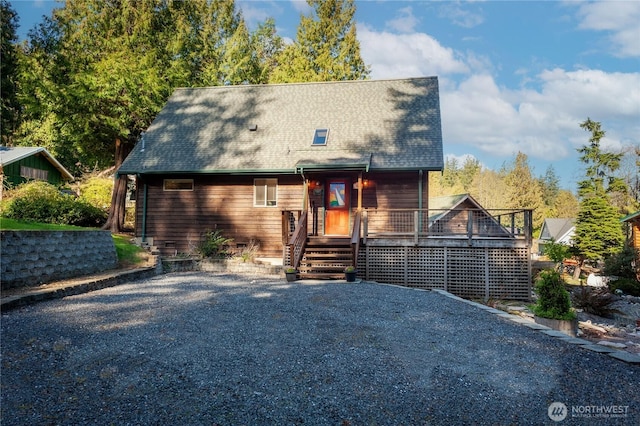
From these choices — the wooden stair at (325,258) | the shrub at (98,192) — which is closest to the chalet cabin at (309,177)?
the wooden stair at (325,258)

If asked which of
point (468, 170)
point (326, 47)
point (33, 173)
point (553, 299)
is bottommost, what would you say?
point (553, 299)

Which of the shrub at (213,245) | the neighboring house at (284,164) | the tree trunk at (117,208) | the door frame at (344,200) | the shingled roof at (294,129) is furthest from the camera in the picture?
the tree trunk at (117,208)

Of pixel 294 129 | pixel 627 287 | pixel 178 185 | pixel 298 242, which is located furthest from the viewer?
pixel 627 287

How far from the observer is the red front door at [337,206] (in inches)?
552

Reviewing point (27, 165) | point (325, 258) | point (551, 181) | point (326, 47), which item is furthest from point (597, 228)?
point (551, 181)

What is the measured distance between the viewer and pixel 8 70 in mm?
29359

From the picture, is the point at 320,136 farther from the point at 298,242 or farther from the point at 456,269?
the point at 456,269

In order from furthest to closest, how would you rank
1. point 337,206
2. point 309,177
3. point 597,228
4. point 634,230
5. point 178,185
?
1. point 597,228
2. point 634,230
3. point 178,185
4. point 337,206
5. point 309,177

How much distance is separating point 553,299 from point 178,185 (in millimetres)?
12778

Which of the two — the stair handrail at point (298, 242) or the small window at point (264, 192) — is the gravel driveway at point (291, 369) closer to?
the stair handrail at point (298, 242)

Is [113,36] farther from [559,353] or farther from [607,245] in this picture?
[607,245]

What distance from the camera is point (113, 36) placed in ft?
63.2

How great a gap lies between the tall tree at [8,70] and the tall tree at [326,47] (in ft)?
66.0

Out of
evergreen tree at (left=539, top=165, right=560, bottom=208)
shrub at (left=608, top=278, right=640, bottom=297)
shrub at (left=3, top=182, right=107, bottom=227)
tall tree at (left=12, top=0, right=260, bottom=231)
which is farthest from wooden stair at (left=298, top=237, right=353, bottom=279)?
evergreen tree at (left=539, top=165, right=560, bottom=208)
